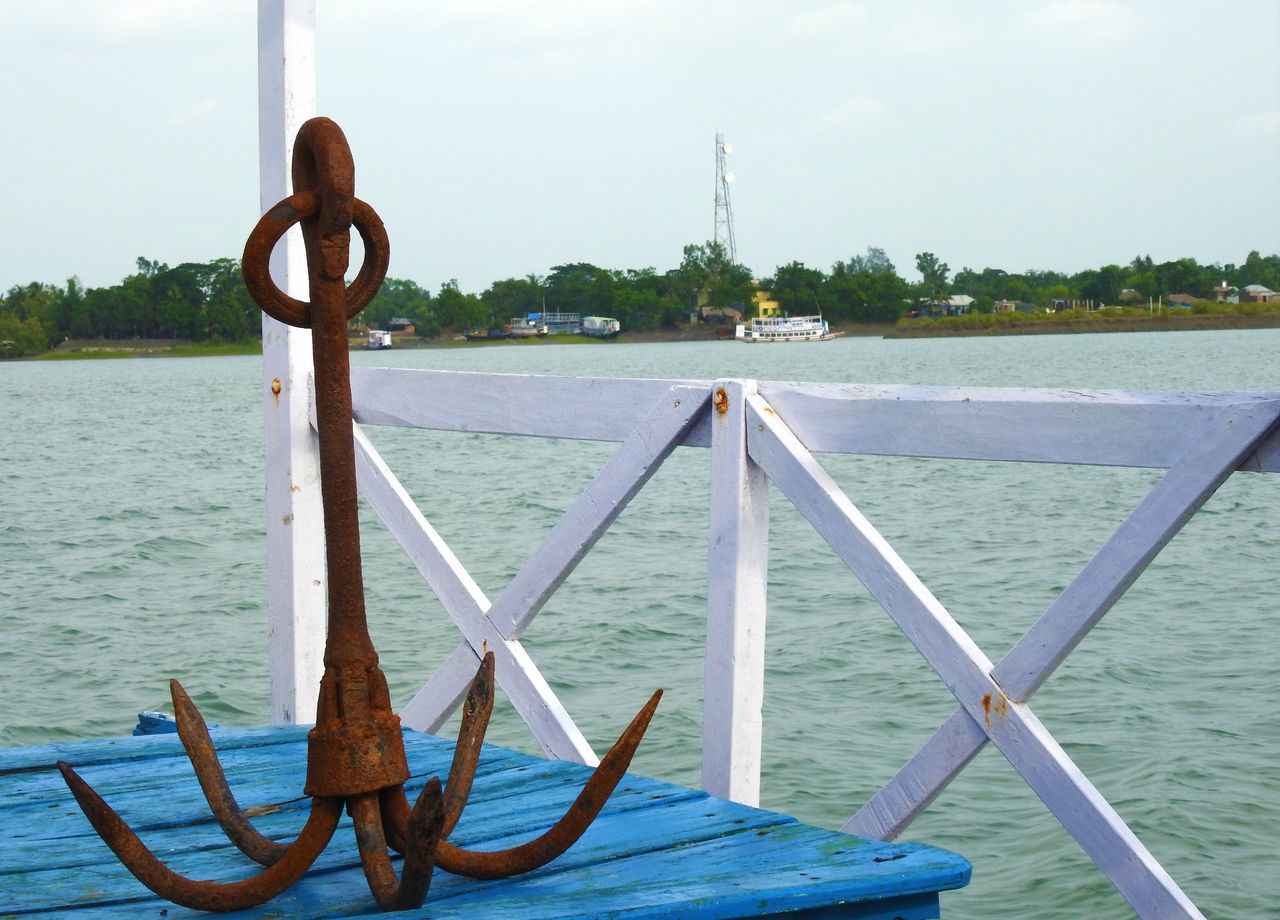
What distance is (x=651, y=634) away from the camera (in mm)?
11188

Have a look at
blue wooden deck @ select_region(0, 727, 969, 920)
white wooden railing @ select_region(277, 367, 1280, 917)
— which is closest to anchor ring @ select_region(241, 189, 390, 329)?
blue wooden deck @ select_region(0, 727, 969, 920)

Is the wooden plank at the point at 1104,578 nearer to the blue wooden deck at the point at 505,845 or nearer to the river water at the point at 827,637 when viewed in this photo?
the blue wooden deck at the point at 505,845

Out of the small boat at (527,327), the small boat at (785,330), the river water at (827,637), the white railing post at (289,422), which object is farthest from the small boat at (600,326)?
the white railing post at (289,422)

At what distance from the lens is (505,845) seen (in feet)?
5.94

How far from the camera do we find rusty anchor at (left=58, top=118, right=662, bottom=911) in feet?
5.13

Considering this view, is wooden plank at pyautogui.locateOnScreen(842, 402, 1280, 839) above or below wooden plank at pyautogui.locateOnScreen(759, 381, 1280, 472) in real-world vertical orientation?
below

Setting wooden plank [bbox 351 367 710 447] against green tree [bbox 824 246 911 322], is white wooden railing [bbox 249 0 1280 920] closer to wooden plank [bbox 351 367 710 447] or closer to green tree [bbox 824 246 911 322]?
wooden plank [bbox 351 367 710 447]


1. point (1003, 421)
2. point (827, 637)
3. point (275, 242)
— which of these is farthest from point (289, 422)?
point (827, 637)

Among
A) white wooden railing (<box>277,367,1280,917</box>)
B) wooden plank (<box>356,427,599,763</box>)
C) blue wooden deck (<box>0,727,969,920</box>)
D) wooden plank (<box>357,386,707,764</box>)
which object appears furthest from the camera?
wooden plank (<box>356,427,599,763</box>)

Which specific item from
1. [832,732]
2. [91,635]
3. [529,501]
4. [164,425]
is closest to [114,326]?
[164,425]

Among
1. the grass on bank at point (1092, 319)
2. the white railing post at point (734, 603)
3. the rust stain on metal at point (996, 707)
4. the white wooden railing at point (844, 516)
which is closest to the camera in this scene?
the white wooden railing at point (844, 516)

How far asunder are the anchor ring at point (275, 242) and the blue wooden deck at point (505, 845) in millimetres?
729

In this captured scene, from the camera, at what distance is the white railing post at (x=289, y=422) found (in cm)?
302

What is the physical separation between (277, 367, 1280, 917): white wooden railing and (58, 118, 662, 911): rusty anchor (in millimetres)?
753
